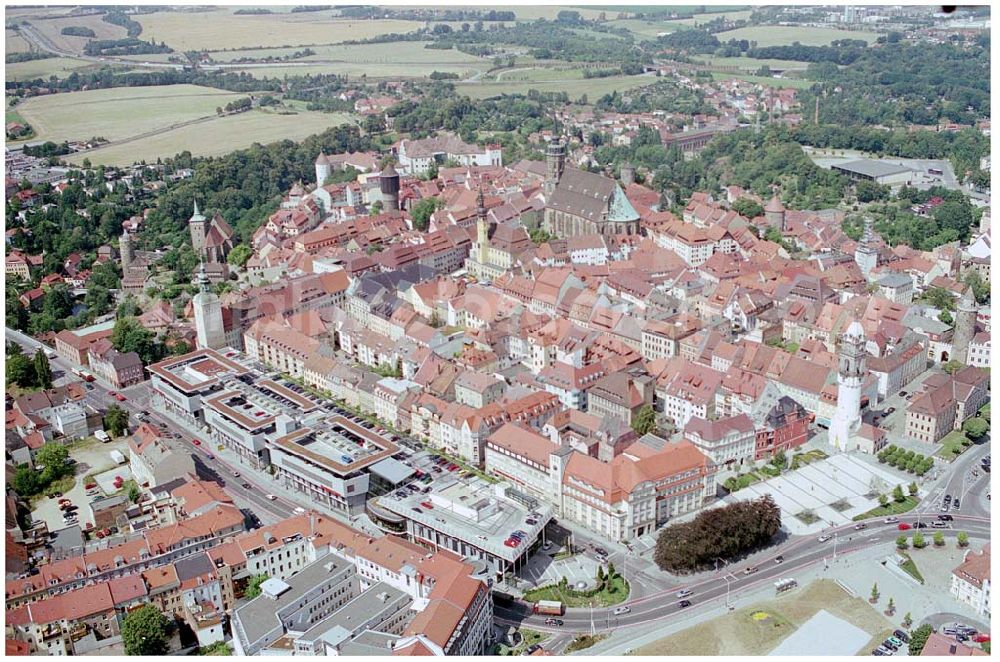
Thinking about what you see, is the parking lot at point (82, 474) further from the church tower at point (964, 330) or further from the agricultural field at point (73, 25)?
the agricultural field at point (73, 25)

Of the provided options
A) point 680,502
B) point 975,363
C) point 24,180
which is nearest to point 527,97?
point 24,180

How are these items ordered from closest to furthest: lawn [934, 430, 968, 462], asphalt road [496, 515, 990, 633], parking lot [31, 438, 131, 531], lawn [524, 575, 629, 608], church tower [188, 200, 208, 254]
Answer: asphalt road [496, 515, 990, 633]
lawn [524, 575, 629, 608]
parking lot [31, 438, 131, 531]
lawn [934, 430, 968, 462]
church tower [188, 200, 208, 254]

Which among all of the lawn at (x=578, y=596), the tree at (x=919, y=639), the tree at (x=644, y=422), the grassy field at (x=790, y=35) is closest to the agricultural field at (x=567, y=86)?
the grassy field at (x=790, y=35)

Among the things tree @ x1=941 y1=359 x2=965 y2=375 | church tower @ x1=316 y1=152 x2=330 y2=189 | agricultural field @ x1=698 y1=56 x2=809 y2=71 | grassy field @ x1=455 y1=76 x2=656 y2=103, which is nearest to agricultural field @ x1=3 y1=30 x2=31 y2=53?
grassy field @ x1=455 y1=76 x2=656 y2=103

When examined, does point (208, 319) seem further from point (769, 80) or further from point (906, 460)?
point (769, 80)

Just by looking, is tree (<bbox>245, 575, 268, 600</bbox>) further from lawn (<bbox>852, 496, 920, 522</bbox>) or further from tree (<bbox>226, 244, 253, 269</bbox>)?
tree (<bbox>226, 244, 253, 269</bbox>)
